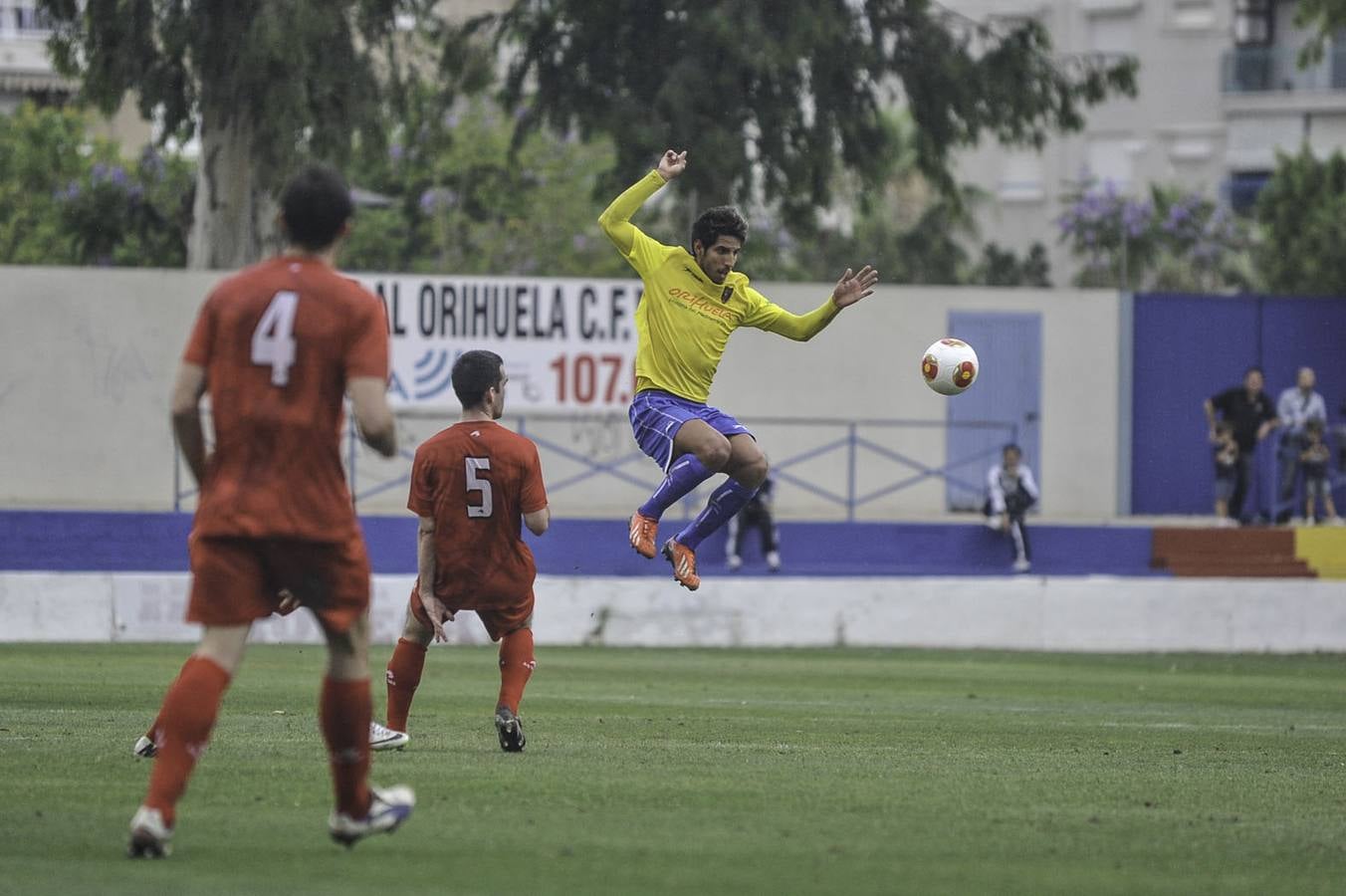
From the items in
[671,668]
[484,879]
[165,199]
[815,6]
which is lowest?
[671,668]

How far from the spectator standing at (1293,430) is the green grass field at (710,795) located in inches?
543

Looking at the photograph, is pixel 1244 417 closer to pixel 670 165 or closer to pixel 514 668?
pixel 670 165

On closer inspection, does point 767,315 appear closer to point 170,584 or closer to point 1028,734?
point 1028,734

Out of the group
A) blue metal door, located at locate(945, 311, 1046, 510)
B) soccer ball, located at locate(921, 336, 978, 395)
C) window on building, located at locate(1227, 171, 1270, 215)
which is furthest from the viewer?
window on building, located at locate(1227, 171, 1270, 215)

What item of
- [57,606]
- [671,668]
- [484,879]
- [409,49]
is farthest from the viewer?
[409,49]

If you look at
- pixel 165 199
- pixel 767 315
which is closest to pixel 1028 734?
pixel 767 315

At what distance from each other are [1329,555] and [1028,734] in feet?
53.1

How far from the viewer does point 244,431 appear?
6602 millimetres

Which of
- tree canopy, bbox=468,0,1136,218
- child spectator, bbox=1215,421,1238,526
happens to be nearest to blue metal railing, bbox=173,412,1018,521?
child spectator, bbox=1215,421,1238,526

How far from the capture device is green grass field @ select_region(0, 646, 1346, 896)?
6539mm

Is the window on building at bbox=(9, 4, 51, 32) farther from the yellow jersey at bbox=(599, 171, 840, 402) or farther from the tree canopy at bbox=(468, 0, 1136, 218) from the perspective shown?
the yellow jersey at bbox=(599, 171, 840, 402)

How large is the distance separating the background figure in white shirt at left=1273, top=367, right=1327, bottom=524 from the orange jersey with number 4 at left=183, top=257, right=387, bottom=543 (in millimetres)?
23691

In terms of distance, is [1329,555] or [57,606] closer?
[57,606]

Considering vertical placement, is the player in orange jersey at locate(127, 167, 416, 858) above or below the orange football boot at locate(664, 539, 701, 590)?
above
